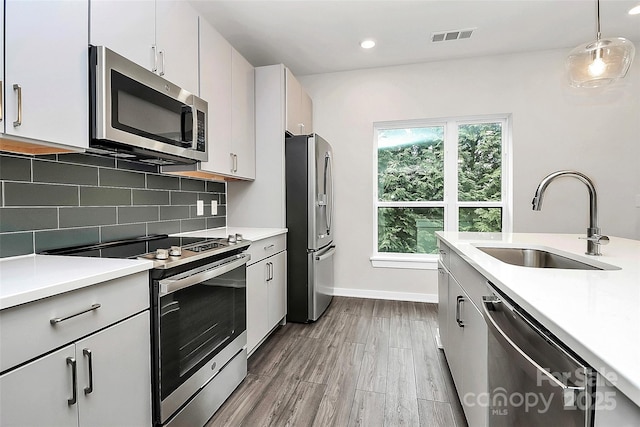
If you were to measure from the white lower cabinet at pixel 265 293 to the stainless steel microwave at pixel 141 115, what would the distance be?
2.71ft

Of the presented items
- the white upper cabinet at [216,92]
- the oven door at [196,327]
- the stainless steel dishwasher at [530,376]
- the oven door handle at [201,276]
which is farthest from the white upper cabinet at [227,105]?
the stainless steel dishwasher at [530,376]

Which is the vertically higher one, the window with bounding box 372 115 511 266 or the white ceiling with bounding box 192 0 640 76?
the white ceiling with bounding box 192 0 640 76

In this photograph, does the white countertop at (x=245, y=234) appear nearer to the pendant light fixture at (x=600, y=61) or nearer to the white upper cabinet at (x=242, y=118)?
the white upper cabinet at (x=242, y=118)

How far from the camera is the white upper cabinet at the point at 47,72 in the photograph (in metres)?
1.13

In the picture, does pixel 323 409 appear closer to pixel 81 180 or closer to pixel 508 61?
pixel 81 180

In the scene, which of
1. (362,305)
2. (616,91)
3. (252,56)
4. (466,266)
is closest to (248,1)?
(252,56)

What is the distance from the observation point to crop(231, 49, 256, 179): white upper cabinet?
105 inches

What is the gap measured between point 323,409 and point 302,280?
1322 millimetres

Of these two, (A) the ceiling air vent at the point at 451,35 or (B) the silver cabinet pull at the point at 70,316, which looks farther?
(A) the ceiling air vent at the point at 451,35

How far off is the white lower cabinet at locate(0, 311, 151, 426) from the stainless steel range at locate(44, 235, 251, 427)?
0.08 m

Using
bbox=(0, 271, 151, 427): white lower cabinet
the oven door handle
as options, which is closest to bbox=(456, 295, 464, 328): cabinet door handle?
the oven door handle

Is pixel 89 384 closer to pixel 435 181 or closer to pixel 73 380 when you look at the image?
pixel 73 380

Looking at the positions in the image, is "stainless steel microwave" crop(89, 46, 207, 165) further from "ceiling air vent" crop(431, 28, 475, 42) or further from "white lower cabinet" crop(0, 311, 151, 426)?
"ceiling air vent" crop(431, 28, 475, 42)

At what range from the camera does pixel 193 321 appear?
1563mm
